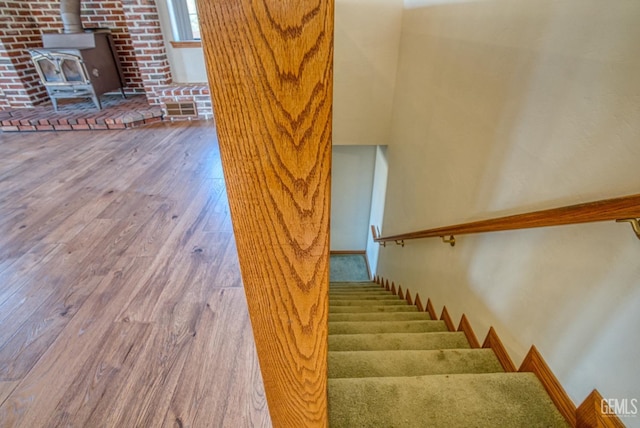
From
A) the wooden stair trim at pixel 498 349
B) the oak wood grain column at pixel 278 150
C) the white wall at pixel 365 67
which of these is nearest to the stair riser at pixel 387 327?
the wooden stair trim at pixel 498 349

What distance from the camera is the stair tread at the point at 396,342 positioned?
1.59 metres

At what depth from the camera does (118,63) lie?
4875 mm

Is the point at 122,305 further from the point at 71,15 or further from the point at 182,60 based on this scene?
the point at 71,15

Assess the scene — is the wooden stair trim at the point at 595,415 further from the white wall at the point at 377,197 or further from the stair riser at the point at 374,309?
the white wall at the point at 377,197

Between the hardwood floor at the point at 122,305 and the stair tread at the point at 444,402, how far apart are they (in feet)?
1.29

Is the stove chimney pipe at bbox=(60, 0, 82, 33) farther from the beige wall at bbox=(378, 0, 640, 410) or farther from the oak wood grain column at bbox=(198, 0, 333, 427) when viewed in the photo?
the oak wood grain column at bbox=(198, 0, 333, 427)

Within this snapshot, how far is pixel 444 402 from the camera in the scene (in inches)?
42.4

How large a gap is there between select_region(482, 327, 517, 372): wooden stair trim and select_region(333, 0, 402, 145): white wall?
254 centimetres

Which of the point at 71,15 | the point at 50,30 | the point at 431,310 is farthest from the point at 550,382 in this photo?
the point at 50,30

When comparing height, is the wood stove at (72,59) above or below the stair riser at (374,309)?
above

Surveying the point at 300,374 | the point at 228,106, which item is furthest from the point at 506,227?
the point at 228,106

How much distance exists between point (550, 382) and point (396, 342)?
669 millimetres

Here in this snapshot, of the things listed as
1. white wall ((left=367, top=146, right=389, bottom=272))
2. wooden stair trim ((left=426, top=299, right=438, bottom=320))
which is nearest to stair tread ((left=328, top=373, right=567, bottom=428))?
wooden stair trim ((left=426, top=299, right=438, bottom=320))

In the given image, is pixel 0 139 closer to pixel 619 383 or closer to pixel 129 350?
pixel 129 350
